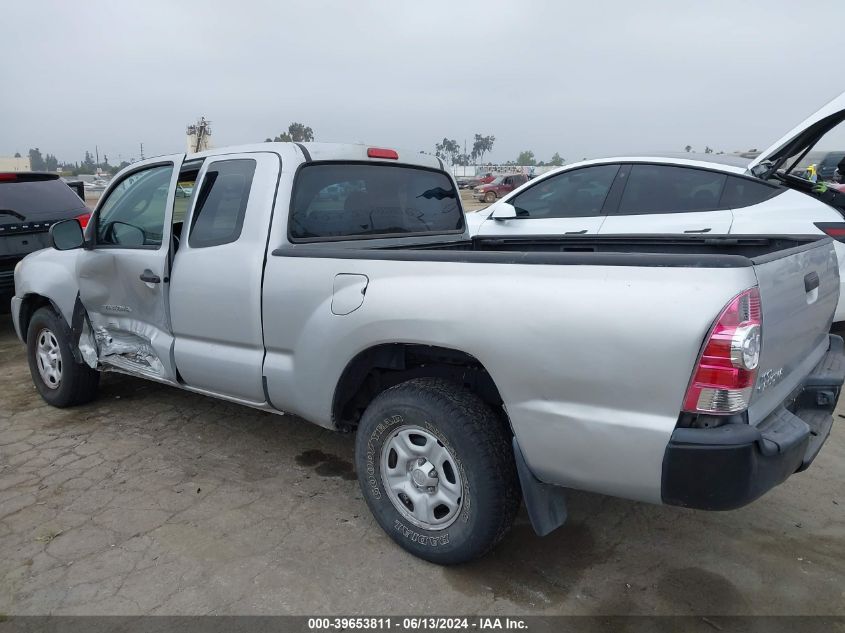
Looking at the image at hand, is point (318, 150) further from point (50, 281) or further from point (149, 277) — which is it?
point (50, 281)

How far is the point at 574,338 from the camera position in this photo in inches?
83.0

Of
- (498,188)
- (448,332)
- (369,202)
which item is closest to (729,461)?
(448,332)

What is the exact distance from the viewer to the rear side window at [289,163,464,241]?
3.39 metres

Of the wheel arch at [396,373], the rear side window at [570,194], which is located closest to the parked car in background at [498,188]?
the rear side window at [570,194]

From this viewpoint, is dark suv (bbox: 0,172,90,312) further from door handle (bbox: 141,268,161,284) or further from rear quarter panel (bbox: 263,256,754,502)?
rear quarter panel (bbox: 263,256,754,502)

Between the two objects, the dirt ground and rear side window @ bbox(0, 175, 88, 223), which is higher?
rear side window @ bbox(0, 175, 88, 223)

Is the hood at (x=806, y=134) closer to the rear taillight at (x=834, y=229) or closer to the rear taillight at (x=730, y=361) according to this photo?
the rear taillight at (x=834, y=229)

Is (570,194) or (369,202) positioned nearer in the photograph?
(369,202)

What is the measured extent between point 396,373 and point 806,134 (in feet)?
12.4

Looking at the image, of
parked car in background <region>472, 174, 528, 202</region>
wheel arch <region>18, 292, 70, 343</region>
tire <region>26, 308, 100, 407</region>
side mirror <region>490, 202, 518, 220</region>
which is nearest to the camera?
tire <region>26, 308, 100, 407</region>

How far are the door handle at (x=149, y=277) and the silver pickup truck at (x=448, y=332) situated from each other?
1 cm

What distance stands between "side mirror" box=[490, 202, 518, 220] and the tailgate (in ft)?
9.79

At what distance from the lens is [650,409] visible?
80.6 inches

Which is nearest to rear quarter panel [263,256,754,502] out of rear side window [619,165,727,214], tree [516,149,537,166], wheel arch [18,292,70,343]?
wheel arch [18,292,70,343]
